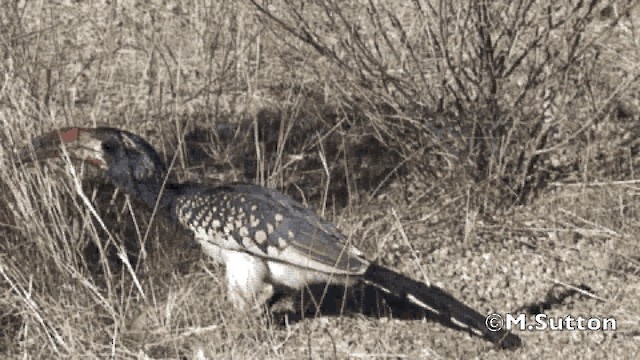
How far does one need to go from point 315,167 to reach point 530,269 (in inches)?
→ 46.3

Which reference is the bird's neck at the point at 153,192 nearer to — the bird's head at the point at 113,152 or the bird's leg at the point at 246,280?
the bird's head at the point at 113,152

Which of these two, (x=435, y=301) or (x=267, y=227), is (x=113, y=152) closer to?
(x=267, y=227)

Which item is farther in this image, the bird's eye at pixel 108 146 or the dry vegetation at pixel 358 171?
the bird's eye at pixel 108 146

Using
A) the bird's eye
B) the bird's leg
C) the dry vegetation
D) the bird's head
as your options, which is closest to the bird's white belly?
the bird's leg

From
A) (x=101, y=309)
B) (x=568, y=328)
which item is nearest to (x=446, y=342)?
(x=568, y=328)

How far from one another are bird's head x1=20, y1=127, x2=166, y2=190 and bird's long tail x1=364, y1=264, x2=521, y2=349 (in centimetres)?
98

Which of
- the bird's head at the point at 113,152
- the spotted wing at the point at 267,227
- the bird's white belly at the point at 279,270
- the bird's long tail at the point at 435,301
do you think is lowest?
the bird's long tail at the point at 435,301

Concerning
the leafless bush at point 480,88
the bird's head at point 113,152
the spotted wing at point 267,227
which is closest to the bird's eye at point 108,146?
the bird's head at point 113,152

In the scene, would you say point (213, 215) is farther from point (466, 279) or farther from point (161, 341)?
point (466, 279)

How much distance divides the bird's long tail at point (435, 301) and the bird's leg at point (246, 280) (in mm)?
386

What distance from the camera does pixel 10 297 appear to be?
4934 mm

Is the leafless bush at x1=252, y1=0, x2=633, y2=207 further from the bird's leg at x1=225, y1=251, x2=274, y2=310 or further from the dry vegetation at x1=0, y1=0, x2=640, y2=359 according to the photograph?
the bird's leg at x1=225, y1=251, x2=274, y2=310

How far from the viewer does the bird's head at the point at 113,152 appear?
16.8 feet

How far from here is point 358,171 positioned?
19.7 feet
